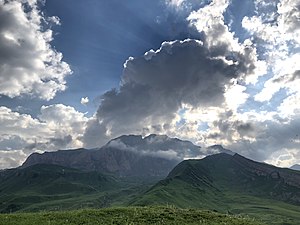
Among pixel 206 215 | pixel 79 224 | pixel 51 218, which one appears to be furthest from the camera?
pixel 206 215

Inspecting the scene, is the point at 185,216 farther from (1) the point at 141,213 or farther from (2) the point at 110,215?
(2) the point at 110,215

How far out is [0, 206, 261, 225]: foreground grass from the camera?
48.8 meters

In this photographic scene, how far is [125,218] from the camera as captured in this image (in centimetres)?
5044

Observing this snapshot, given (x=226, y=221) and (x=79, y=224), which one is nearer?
(x=79, y=224)

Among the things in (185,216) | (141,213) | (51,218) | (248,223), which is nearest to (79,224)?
(51,218)

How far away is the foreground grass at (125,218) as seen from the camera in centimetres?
4878

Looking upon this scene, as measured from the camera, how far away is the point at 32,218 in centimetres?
5122

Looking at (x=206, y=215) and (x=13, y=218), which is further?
(x=206, y=215)

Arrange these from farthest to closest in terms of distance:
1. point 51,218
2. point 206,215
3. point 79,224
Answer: point 206,215, point 51,218, point 79,224

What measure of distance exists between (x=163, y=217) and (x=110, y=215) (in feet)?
27.1

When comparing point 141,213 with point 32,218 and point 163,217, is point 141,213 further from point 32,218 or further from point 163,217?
point 32,218

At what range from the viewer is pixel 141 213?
53750 mm

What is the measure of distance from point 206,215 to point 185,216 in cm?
404

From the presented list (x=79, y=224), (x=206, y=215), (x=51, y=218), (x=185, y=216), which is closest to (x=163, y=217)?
(x=185, y=216)
